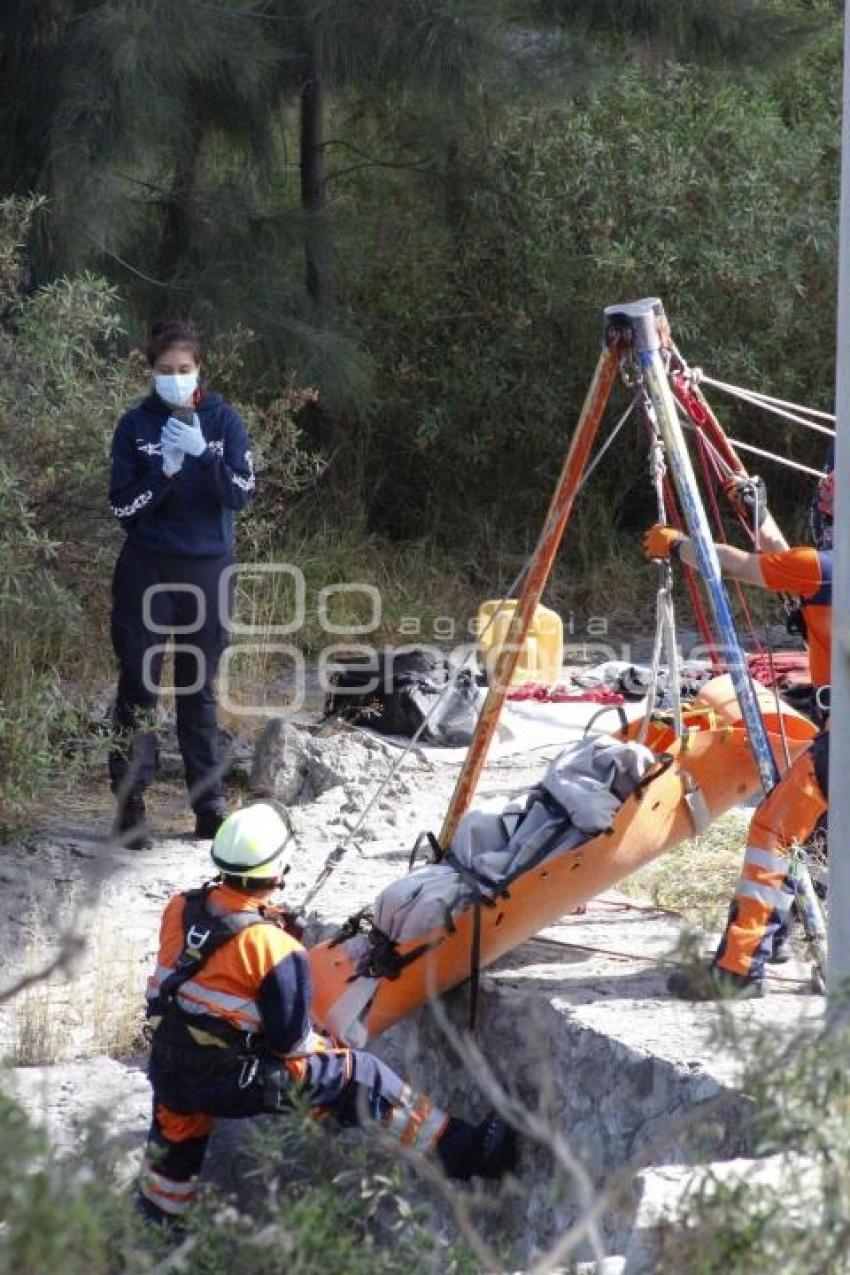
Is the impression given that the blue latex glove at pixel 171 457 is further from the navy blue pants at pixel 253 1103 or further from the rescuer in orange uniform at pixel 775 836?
the navy blue pants at pixel 253 1103

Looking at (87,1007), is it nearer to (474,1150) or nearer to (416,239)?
(474,1150)

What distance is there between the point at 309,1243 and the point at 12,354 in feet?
16.2

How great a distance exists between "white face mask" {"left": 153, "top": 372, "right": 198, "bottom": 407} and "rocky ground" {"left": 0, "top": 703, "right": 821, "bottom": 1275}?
58.0 inches

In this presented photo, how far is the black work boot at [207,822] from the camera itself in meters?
6.91

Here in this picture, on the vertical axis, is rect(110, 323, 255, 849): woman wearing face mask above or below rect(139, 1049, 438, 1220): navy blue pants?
above

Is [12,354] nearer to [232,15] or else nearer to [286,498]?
[232,15]

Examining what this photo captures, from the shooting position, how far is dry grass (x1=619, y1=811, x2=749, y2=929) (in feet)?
20.1

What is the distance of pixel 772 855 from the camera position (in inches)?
198

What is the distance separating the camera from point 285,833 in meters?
4.78

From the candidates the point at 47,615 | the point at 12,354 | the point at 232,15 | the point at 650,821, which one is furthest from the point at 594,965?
the point at 232,15

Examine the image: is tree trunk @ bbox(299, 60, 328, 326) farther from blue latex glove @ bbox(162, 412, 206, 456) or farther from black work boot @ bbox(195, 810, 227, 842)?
black work boot @ bbox(195, 810, 227, 842)

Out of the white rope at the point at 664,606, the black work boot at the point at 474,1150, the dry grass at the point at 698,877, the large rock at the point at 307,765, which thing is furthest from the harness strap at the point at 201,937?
the large rock at the point at 307,765

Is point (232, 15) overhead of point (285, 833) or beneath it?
overhead

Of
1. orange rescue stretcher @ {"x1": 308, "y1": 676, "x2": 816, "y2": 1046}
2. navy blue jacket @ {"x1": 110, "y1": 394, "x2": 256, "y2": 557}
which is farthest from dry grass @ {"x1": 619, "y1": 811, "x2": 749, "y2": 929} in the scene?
navy blue jacket @ {"x1": 110, "y1": 394, "x2": 256, "y2": 557}
